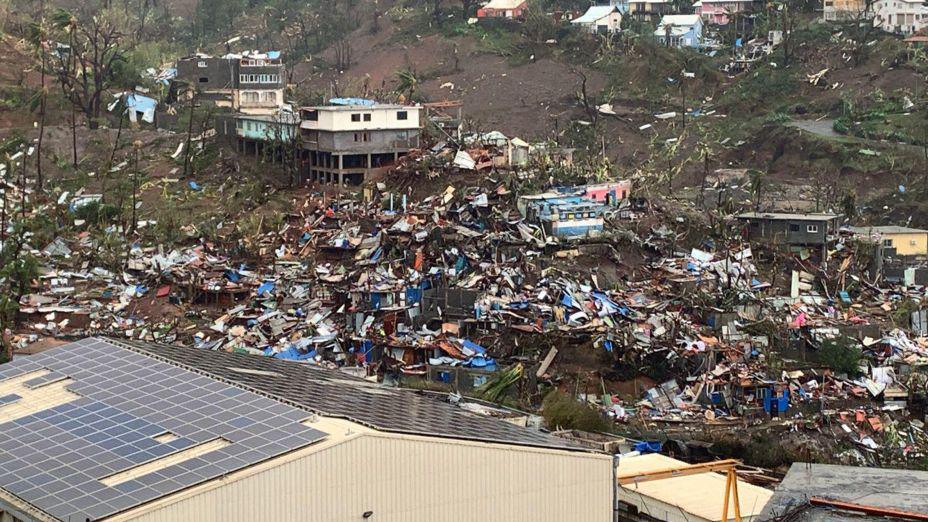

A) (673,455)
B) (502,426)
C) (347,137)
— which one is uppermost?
(347,137)

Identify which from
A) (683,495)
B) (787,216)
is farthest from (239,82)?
(683,495)

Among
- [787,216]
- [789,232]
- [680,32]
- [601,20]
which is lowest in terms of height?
[789,232]

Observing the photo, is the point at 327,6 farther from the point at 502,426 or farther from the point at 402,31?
the point at 502,426

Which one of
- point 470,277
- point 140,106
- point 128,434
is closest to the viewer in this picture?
point 128,434

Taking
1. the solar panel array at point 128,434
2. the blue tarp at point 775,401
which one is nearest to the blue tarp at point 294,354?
the blue tarp at point 775,401

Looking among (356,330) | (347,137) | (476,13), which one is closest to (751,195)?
(347,137)

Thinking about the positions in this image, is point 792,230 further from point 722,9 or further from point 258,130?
point 722,9

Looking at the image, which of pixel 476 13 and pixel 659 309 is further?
pixel 476 13

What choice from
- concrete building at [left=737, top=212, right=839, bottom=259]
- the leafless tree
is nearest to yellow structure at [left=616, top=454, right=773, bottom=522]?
concrete building at [left=737, top=212, right=839, bottom=259]
